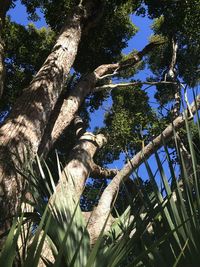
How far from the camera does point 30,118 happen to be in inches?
188

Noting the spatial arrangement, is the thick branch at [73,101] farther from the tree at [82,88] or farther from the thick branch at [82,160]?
the thick branch at [82,160]

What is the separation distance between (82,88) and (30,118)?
104 inches

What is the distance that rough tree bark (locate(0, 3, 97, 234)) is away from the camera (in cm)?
382

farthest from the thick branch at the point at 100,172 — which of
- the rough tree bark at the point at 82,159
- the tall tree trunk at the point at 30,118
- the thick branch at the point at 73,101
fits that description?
the tall tree trunk at the point at 30,118

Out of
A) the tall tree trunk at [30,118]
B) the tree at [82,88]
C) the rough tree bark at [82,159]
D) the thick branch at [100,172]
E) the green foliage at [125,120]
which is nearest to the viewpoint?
the tall tree trunk at [30,118]

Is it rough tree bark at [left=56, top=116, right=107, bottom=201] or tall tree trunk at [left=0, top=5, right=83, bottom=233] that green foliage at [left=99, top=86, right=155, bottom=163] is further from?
tall tree trunk at [left=0, top=5, right=83, bottom=233]

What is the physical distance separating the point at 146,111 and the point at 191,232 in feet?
32.5

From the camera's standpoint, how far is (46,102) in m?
5.21

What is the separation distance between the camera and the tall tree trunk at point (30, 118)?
3824 mm

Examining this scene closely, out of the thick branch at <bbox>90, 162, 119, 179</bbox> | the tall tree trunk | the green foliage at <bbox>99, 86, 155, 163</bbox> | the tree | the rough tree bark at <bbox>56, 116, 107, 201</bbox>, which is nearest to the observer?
the tall tree trunk

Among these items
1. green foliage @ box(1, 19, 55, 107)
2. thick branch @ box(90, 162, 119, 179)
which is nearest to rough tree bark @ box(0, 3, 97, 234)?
thick branch @ box(90, 162, 119, 179)

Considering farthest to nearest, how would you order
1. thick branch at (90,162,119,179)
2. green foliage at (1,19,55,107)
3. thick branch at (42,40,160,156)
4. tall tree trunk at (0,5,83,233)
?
green foliage at (1,19,55,107) < thick branch at (90,162,119,179) < thick branch at (42,40,160,156) < tall tree trunk at (0,5,83,233)

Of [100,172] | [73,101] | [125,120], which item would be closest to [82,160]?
[73,101]

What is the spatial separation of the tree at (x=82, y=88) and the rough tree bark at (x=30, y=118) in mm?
10
